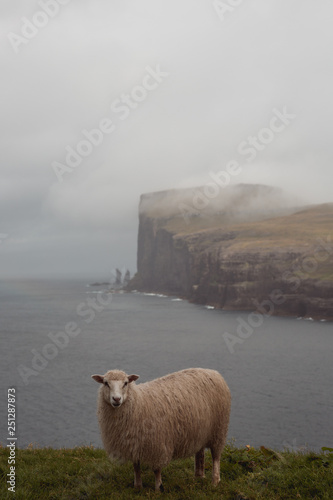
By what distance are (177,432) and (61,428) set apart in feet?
105

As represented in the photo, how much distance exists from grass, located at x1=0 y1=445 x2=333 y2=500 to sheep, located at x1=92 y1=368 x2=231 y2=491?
0.53m

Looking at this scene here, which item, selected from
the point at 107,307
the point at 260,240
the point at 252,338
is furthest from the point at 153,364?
the point at 260,240

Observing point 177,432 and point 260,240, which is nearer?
point 177,432

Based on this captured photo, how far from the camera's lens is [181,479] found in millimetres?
9805

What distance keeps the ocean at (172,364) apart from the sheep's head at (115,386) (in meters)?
6.94

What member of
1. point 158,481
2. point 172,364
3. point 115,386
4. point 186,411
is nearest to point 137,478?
point 158,481

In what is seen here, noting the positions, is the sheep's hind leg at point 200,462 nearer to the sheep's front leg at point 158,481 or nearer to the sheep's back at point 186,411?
the sheep's back at point 186,411

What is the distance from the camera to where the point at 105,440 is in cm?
957

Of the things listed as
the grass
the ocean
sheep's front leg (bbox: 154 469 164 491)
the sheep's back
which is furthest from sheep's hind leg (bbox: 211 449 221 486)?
the ocean

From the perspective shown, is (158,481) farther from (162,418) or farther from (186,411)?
(186,411)

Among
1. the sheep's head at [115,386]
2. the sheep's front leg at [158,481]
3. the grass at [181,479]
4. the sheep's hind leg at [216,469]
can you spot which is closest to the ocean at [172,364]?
the grass at [181,479]

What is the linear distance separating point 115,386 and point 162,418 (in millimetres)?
1550

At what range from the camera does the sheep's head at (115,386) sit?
8.95 metres

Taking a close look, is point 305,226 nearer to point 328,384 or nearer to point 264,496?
point 328,384
